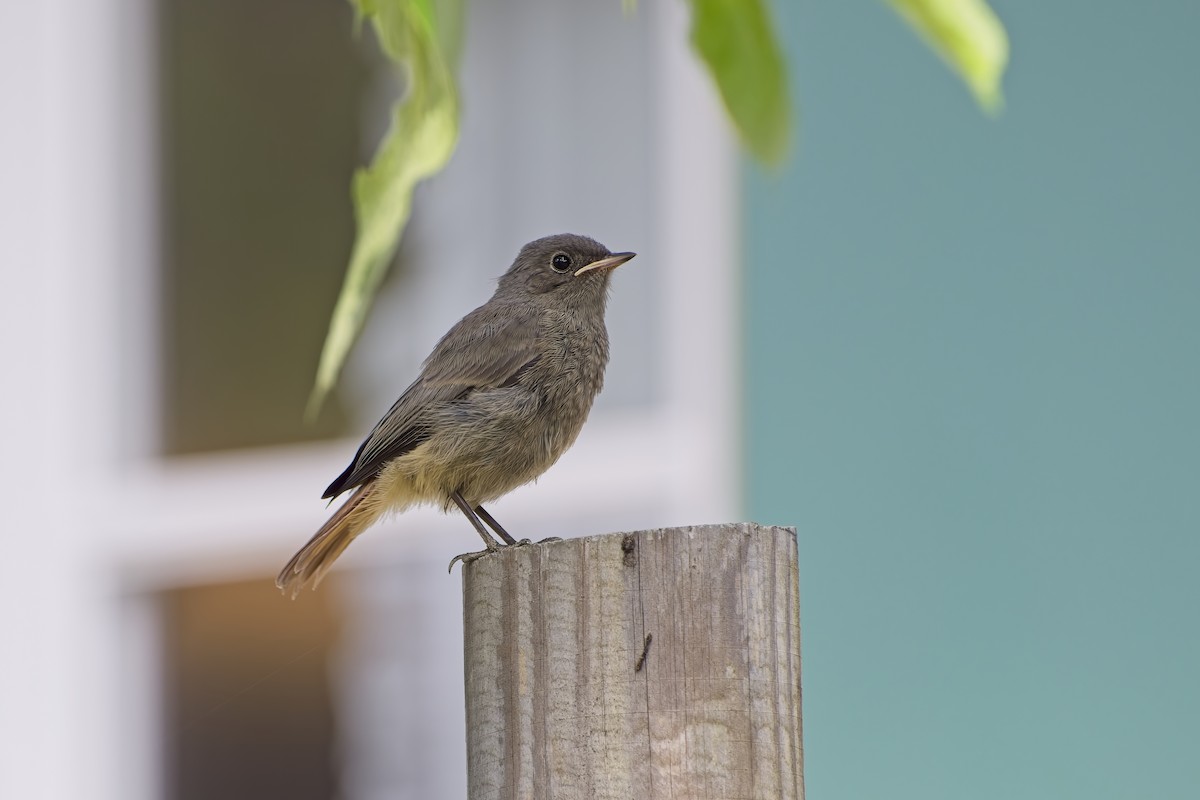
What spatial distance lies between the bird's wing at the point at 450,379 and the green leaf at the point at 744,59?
3.20 metres

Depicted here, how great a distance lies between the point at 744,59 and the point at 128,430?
23.2 feet

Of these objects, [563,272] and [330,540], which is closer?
[330,540]

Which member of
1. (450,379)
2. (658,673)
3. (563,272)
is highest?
(563,272)

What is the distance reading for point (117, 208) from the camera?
8.63 m

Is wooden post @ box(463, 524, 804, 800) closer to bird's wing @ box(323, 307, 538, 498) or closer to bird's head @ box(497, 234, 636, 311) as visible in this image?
bird's wing @ box(323, 307, 538, 498)

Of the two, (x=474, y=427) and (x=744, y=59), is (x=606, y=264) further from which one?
(x=744, y=59)

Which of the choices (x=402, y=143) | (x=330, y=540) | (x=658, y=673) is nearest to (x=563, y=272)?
(x=330, y=540)

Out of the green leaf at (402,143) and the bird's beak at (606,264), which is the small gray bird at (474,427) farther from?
the green leaf at (402,143)

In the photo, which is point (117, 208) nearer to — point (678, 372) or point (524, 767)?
point (678, 372)

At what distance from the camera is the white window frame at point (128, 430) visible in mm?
7309

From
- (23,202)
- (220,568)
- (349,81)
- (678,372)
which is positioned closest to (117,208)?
(23,202)

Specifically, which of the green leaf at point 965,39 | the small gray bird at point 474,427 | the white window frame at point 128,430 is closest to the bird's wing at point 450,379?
the small gray bird at point 474,427

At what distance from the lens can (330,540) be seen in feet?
16.2

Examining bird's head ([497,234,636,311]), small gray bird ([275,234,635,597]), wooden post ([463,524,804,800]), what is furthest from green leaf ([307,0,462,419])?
bird's head ([497,234,636,311])
